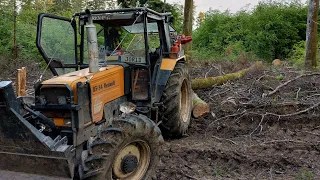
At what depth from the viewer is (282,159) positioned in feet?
17.6

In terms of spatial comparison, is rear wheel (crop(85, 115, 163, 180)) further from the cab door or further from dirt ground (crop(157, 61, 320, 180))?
the cab door

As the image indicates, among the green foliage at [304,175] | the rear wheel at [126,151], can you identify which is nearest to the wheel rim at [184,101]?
the rear wheel at [126,151]

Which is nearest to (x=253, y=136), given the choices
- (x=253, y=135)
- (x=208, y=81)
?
(x=253, y=135)

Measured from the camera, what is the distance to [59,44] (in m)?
5.69

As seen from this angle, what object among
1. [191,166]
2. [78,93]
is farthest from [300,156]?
[78,93]

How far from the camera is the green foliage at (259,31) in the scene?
20.7m

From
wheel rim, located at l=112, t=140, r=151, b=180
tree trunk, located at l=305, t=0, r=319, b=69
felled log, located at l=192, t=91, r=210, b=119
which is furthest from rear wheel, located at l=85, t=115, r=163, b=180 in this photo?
tree trunk, located at l=305, t=0, r=319, b=69

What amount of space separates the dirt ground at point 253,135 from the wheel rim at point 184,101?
36 centimetres

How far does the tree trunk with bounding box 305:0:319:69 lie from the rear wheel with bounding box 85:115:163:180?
31.9 feet

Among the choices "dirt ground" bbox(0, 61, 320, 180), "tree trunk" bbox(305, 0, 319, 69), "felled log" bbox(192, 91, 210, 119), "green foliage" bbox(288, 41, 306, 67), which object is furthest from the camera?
"green foliage" bbox(288, 41, 306, 67)

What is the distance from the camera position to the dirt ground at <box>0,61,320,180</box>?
17.0 feet

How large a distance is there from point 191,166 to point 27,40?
506 inches

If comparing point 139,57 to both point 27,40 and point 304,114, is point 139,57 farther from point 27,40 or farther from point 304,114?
point 27,40

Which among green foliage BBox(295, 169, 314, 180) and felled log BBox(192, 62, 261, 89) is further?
felled log BBox(192, 62, 261, 89)
